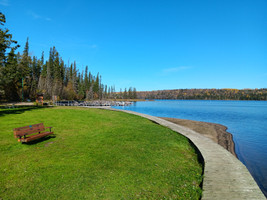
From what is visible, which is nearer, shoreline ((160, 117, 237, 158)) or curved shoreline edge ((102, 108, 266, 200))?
curved shoreline edge ((102, 108, 266, 200))

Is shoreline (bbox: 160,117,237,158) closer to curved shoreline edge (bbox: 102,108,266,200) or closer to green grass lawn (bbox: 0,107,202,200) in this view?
curved shoreline edge (bbox: 102,108,266,200)

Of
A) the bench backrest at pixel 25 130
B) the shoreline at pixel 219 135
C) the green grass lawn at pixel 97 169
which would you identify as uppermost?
the bench backrest at pixel 25 130

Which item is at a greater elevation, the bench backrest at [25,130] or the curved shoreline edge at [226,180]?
the bench backrest at [25,130]

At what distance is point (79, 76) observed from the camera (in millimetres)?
95438

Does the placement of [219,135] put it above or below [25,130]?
below

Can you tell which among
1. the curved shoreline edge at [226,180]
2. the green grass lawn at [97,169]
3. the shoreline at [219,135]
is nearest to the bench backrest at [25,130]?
the green grass lawn at [97,169]

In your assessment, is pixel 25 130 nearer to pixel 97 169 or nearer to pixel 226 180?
pixel 97 169

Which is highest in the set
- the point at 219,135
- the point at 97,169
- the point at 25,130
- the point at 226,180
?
the point at 25,130

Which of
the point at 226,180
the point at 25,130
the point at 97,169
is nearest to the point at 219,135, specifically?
the point at 226,180

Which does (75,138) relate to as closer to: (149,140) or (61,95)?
(149,140)

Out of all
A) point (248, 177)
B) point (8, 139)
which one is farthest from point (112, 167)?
point (8, 139)

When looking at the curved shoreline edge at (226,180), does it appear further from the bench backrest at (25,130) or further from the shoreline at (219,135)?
the bench backrest at (25,130)

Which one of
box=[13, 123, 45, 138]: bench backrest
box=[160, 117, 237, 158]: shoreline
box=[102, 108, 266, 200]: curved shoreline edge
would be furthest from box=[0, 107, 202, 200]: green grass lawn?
box=[160, 117, 237, 158]: shoreline

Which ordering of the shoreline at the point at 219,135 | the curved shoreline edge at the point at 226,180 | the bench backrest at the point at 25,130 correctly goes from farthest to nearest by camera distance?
the shoreline at the point at 219,135 < the bench backrest at the point at 25,130 < the curved shoreline edge at the point at 226,180
